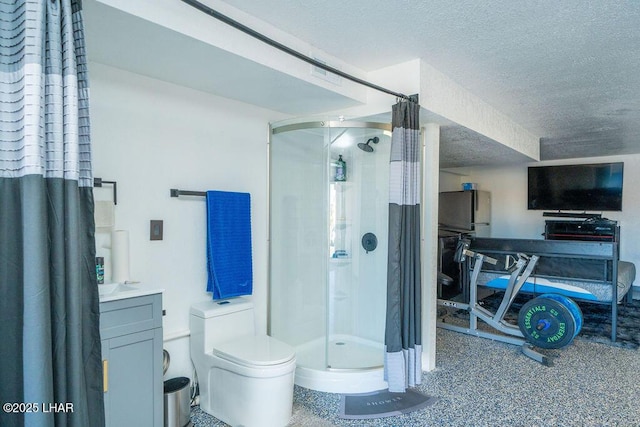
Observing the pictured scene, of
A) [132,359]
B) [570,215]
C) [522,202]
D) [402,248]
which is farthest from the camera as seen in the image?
[522,202]

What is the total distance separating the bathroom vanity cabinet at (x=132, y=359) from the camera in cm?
172

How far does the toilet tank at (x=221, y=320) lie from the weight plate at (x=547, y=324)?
244 centimetres

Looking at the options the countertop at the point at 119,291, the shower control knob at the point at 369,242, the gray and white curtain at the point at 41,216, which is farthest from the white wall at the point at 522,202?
the gray and white curtain at the point at 41,216

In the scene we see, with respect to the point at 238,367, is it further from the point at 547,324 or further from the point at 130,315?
the point at 547,324

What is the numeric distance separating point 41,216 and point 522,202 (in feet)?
23.0

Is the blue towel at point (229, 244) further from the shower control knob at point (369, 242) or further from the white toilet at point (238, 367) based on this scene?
the shower control knob at point (369, 242)

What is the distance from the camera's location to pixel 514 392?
8.86ft

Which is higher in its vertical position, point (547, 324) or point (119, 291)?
point (119, 291)

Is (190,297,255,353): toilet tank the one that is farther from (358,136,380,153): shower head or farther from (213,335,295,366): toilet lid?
(358,136,380,153): shower head

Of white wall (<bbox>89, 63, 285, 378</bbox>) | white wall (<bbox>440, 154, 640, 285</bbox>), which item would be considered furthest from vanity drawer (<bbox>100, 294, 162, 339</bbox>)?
white wall (<bbox>440, 154, 640, 285</bbox>)

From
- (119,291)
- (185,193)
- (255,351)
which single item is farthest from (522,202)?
(119,291)

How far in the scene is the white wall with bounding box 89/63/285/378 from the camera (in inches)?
84.7

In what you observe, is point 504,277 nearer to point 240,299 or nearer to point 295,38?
point 240,299

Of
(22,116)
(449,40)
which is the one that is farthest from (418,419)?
(22,116)
